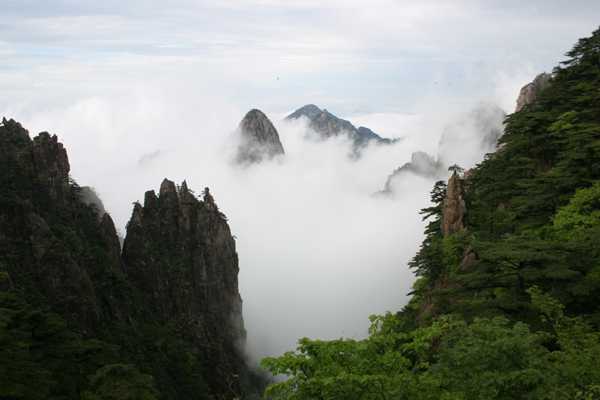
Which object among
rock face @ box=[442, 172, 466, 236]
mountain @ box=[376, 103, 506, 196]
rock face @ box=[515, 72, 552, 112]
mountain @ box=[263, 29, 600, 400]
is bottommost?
mountain @ box=[263, 29, 600, 400]

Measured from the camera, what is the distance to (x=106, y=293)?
58312mm

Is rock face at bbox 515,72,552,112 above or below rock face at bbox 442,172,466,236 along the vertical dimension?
above

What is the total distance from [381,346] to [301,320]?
129 meters

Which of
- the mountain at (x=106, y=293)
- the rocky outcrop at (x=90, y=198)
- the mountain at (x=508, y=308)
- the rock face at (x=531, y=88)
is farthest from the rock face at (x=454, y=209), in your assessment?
the rock face at (x=531, y=88)

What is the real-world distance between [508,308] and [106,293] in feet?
156

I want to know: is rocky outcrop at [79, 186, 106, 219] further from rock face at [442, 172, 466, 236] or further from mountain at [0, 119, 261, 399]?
rock face at [442, 172, 466, 236]

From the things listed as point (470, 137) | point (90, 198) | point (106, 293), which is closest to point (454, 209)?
point (106, 293)

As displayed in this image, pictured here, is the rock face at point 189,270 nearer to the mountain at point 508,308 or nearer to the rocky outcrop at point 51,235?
the rocky outcrop at point 51,235

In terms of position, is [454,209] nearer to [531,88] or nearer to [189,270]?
[189,270]

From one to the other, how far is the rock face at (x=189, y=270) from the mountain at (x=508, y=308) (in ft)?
142

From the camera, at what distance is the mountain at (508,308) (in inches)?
519

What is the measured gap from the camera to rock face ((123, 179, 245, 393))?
7375cm

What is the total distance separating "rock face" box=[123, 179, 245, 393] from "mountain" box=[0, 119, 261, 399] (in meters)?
0.16

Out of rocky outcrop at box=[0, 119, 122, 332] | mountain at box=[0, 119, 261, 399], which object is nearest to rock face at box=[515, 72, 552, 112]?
mountain at box=[0, 119, 261, 399]
